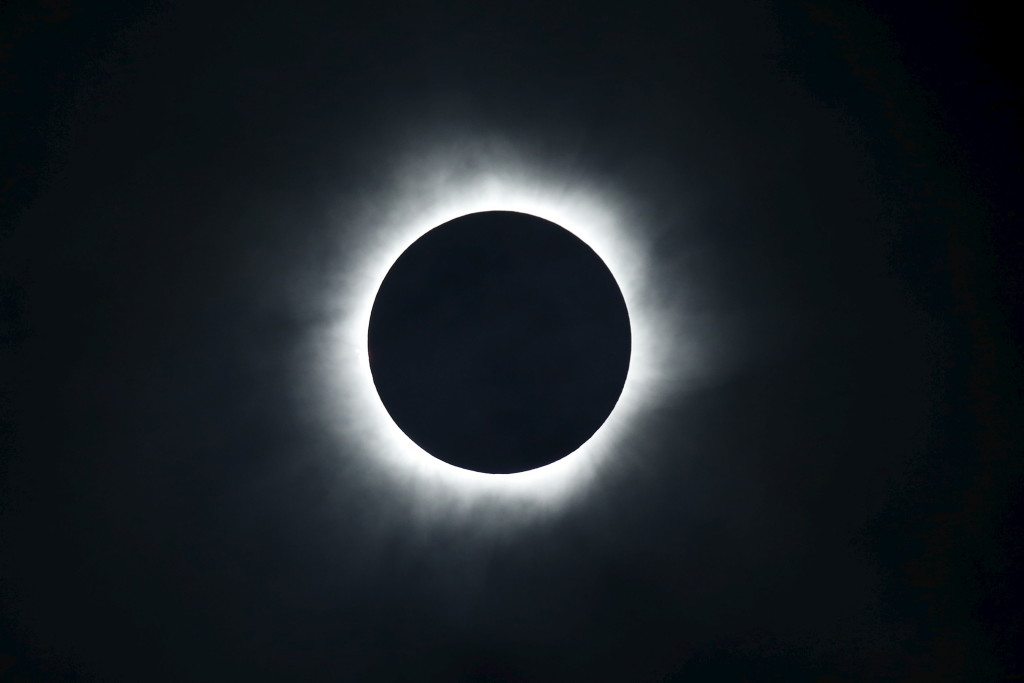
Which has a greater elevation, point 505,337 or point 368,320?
point 368,320

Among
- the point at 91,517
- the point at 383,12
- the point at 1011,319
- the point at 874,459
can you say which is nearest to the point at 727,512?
the point at 874,459

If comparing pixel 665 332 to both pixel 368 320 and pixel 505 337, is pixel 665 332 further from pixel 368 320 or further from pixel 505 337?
pixel 368 320

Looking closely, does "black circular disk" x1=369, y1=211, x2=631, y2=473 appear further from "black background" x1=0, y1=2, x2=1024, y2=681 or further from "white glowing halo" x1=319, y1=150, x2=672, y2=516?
"black background" x1=0, y1=2, x2=1024, y2=681

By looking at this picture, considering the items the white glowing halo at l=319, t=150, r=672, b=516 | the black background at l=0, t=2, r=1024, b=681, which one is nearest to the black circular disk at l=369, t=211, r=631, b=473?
the white glowing halo at l=319, t=150, r=672, b=516

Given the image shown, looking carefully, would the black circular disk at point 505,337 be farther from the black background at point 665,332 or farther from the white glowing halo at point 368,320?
the black background at point 665,332

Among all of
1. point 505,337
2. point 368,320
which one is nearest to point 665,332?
point 505,337
